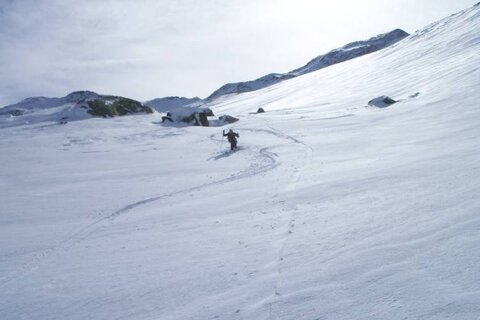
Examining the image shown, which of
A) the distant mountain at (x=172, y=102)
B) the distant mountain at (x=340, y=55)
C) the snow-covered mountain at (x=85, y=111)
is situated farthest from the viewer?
the distant mountain at (x=340, y=55)

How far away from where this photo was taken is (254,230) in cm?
691

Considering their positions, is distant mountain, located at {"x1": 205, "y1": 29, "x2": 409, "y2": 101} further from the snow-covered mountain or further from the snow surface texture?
the snow surface texture

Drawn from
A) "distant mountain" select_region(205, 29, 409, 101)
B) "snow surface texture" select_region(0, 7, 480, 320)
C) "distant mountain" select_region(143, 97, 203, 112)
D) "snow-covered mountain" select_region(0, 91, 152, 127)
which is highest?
"distant mountain" select_region(205, 29, 409, 101)

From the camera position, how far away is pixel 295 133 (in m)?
21.5

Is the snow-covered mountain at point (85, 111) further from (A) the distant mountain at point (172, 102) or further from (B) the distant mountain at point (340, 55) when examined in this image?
(B) the distant mountain at point (340, 55)

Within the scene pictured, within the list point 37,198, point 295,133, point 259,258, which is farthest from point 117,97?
point 259,258

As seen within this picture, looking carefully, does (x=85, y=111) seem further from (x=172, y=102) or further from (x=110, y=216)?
(x=172, y=102)

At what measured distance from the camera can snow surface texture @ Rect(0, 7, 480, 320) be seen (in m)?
4.44

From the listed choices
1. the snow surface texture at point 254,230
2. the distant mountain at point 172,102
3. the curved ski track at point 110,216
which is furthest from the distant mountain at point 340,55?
the snow surface texture at point 254,230

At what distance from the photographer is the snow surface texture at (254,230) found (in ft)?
14.6

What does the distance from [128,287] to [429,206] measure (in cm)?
505

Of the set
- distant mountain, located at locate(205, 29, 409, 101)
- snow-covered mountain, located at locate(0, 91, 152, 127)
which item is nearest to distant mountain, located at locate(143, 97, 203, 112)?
distant mountain, located at locate(205, 29, 409, 101)

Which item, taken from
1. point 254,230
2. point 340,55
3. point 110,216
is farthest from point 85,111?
point 340,55

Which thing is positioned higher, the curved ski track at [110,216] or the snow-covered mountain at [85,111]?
the snow-covered mountain at [85,111]
